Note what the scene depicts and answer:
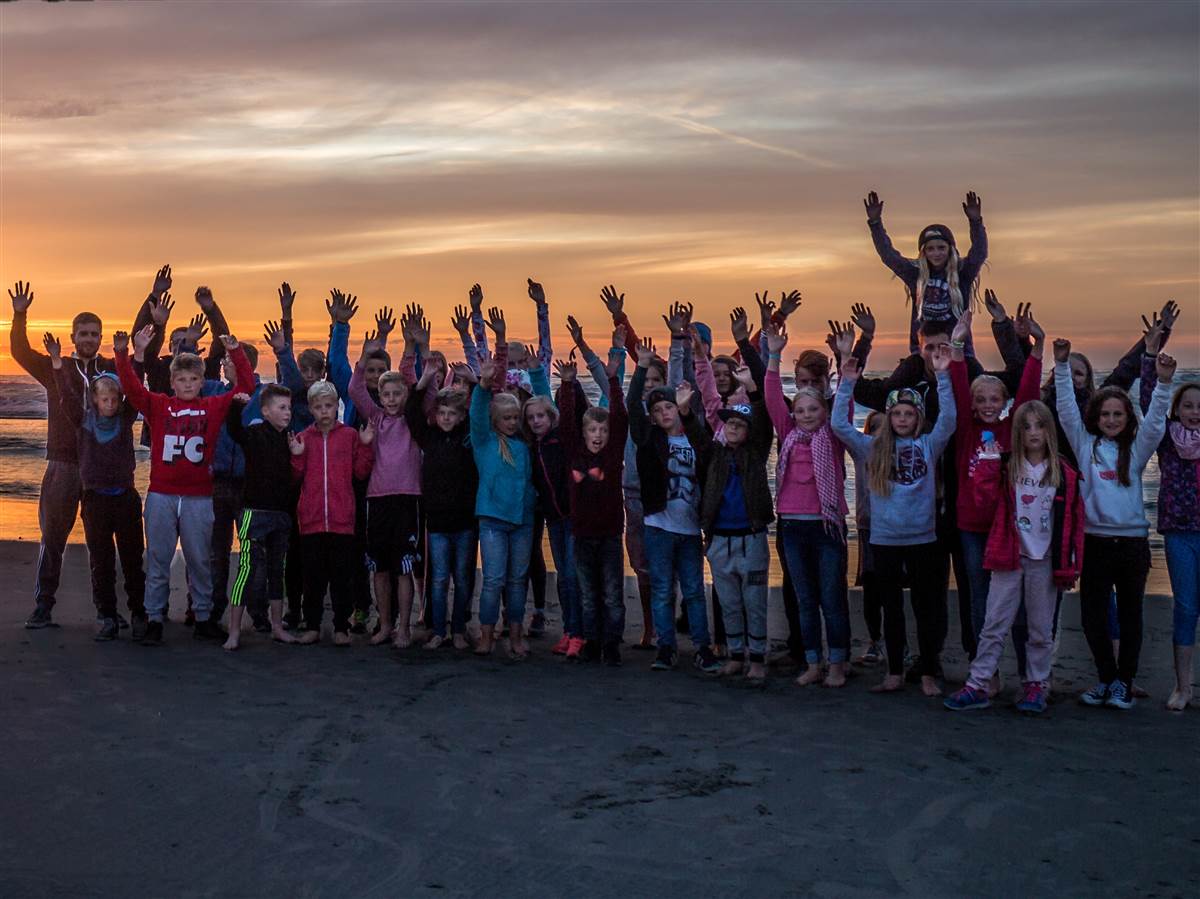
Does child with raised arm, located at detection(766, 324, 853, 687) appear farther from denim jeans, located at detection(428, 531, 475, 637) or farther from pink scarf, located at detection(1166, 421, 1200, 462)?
denim jeans, located at detection(428, 531, 475, 637)

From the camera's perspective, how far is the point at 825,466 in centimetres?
839

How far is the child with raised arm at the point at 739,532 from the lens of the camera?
8578 millimetres

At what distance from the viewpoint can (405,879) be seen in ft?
17.0

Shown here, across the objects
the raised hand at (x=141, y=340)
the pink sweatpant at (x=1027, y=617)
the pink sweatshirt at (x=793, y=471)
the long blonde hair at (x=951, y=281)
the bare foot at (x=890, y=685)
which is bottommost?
the bare foot at (x=890, y=685)

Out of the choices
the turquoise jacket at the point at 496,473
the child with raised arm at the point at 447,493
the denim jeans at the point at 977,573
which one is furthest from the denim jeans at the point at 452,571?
the denim jeans at the point at 977,573

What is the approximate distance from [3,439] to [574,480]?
27.3 metres

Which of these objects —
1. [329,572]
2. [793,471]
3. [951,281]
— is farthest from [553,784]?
[951,281]

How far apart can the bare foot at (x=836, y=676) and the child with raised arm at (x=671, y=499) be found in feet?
2.51

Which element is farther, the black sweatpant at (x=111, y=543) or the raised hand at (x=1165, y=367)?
the black sweatpant at (x=111, y=543)

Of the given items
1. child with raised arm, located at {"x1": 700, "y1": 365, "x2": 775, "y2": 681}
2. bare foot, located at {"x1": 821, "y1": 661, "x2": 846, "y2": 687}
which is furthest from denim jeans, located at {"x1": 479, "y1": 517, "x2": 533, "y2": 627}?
bare foot, located at {"x1": 821, "y1": 661, "x2": 846, "y2": 687}

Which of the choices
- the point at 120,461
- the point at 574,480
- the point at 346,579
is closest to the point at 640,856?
the point at 574,480

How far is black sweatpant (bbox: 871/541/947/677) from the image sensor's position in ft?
26.7

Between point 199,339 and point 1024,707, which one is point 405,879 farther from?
point 199,339

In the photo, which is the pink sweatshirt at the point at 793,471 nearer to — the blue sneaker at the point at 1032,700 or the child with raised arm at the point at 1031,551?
the child with raised arm at the point at 1031,551
